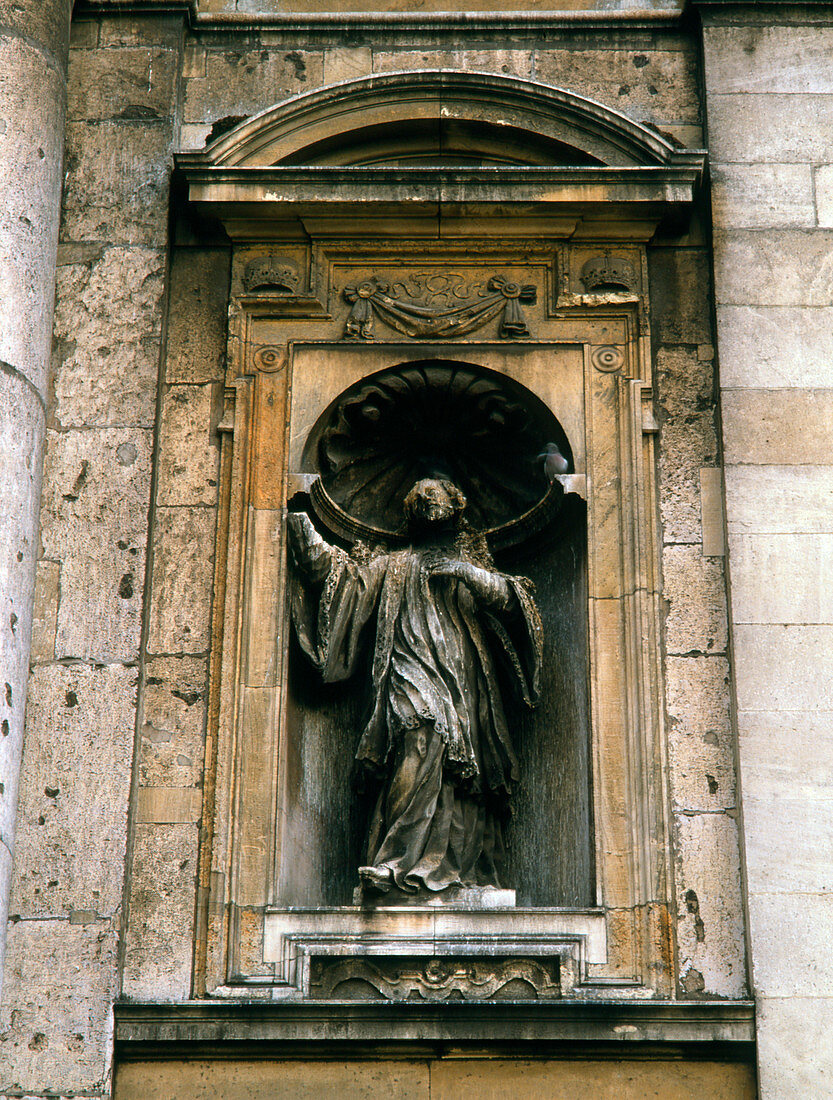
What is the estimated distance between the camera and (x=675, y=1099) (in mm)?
7852

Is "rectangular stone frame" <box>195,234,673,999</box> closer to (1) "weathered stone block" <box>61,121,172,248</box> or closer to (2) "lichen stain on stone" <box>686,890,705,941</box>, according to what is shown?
(2) "lichen stain on stone" <box>686,890,705,941</box>

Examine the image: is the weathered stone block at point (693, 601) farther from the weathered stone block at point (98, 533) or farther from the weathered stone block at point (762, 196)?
the weathered stone block at point (98, 533)

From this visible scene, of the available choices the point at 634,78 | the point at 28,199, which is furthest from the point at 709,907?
the point at 28,199

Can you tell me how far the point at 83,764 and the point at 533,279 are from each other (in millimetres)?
3465

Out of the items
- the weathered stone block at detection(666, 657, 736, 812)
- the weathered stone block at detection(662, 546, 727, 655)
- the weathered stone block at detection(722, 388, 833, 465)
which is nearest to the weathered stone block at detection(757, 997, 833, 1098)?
the weathered stone block at detection(666, 657, 736, 812)

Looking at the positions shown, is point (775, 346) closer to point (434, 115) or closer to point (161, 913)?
point (434, 115)

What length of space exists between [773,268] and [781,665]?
2.16 m

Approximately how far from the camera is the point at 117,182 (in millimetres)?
9789

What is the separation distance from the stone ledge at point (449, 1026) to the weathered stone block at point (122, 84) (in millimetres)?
4809

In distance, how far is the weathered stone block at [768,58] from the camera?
998 cm

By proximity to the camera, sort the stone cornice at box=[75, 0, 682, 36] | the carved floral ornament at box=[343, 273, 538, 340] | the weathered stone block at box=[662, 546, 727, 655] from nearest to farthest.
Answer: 1. the weathered stone block at box=[662, 546, 727, 655]
2. the carved floral ornament at box=[343, 273, 538, 340]
3. the stone cornice at box=[75, 0, 682, 36]

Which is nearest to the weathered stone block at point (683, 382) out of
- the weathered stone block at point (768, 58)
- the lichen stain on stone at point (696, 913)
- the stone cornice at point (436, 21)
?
the weathered stone block at point (768, 58)

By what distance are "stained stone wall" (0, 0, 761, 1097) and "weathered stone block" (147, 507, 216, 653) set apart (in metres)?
0.01

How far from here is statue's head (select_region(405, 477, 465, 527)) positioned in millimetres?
9406
